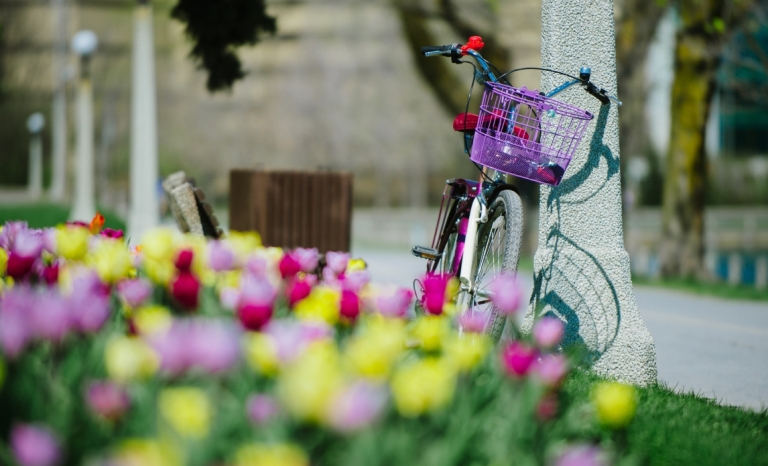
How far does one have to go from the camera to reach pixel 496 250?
173 inches

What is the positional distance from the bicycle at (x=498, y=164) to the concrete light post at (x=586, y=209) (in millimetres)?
300

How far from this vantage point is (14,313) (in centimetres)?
223

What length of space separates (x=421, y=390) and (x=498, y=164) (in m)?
2.06

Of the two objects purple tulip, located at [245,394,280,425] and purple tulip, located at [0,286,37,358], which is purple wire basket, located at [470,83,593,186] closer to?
purple tulip, located at [245,394,280,425]

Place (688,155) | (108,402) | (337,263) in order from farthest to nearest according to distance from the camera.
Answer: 1. (688,155)
2. (337,263)
3. (108,402)

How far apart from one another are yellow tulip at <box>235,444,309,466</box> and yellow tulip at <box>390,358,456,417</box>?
359 mm

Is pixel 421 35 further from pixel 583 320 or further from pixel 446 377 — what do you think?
pixel 446 377

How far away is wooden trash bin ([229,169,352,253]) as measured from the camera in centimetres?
771

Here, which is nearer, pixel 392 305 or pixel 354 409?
pixel 354 409

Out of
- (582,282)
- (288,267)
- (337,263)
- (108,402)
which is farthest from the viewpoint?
(582,282)

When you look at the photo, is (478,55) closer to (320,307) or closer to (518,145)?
(518,145)

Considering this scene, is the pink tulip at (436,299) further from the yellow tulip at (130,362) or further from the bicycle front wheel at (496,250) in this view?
the yellow tulip at (130,362)

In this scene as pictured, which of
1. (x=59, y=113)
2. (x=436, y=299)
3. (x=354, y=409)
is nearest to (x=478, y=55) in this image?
(x=436, y=299)

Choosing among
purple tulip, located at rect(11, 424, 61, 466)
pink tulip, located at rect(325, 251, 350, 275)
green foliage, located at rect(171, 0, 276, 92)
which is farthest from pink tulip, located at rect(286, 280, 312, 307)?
green foliage, located at rect(171, 0, 276, 92)
